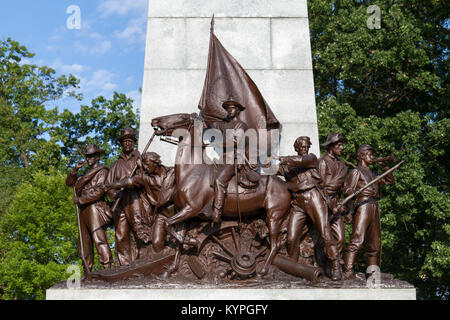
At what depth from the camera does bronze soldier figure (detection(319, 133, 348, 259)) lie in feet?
28.1

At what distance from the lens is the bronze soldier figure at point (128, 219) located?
340 inches

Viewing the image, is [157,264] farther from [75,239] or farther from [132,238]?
[75,239]

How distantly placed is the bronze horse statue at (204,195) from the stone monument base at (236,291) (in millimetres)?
447

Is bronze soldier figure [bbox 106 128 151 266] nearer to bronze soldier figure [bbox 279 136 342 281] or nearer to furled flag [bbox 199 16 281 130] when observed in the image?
furled flag [bbox 199 16 281 130]

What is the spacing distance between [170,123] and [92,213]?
79.2 inches

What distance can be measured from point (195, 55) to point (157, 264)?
4140 millimetres

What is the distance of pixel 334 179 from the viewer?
874 centimetres

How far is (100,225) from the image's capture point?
350 inches

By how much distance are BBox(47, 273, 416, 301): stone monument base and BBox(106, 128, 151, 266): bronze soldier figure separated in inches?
33.4

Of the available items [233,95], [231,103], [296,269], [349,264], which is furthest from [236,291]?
[233,95]

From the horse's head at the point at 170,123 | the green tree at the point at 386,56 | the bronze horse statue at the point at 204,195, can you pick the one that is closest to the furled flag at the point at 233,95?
the horse's head at the point at 170,123

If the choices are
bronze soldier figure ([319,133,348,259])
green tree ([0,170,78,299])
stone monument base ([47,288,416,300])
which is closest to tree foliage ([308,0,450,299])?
bronze soldier figure ([319,133,348,259])

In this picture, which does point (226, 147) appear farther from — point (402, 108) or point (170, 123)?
point (402, 108)
